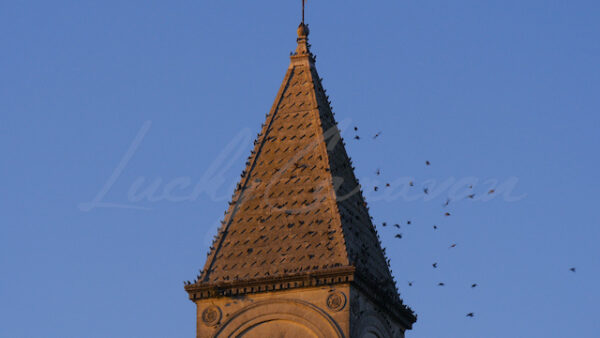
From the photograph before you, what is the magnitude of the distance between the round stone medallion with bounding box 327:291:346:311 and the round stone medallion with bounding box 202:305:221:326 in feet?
11.5

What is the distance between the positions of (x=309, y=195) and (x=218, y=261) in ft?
11.4

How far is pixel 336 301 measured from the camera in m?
61.9

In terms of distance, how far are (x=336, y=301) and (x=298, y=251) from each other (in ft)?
7.22

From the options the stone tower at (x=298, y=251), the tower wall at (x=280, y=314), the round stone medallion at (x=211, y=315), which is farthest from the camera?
the round stone medallion at (x=211, y=315)

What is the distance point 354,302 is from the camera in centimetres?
6212

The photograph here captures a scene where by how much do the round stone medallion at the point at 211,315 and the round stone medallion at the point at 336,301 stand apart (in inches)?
138

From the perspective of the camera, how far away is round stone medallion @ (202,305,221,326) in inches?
2477

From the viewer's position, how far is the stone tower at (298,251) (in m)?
62.2

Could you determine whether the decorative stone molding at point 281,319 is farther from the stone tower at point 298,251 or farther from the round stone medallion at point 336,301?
the round stone medallion at point 336,301

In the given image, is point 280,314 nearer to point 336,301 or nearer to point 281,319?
point 281,319

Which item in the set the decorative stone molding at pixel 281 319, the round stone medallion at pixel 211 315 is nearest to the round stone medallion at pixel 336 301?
the decorative stone molding at pixel 281 319

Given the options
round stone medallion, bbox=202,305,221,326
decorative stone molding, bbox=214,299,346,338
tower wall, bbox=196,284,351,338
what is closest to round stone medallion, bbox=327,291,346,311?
tower wall, bbox=196,284,351,338

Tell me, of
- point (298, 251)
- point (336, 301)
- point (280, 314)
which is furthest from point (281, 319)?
point (298, 251)

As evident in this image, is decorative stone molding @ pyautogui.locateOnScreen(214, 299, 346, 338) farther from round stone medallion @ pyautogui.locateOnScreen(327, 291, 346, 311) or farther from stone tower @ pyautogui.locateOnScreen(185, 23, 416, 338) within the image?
round stone medallion @ pyautogui.locateOnScreen(327, 291, 346, 311)
